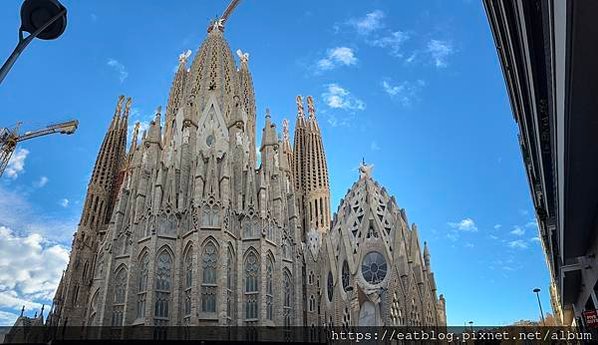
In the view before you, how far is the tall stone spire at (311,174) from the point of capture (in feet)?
180

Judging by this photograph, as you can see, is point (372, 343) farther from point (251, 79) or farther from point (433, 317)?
point (251, 79)

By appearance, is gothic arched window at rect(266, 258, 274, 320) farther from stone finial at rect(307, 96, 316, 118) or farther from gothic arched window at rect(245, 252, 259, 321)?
stone finial at rect(307, 96, 316, 118)

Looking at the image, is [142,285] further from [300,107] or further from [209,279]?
[300,107]

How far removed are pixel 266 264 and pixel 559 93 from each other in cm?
3051

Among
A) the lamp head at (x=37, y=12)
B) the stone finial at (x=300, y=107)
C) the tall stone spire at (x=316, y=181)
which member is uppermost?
the stone finial at (x=300, y=107)

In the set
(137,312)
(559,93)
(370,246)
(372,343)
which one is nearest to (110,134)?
(137,312)

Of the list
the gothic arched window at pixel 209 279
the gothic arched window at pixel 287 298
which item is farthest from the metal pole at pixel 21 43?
the gothic arched window at pixel 287 298

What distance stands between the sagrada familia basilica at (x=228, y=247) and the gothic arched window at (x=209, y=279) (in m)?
0.08

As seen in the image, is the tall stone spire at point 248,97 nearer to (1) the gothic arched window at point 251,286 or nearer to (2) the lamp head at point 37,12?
(1) the gothic arched window at point 251,286

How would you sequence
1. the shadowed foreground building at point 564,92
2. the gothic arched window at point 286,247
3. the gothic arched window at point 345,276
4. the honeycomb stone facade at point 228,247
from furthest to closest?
1. the gothic arched window at point 286,247
2. the gothic arched window at point 345,276
3. the honeycomb stone facade at point 228,247
4. the shadowed foreground building at point 564,92

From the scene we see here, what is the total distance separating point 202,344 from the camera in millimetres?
22156

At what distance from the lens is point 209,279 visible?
33812 millimetres

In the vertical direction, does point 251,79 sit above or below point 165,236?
above

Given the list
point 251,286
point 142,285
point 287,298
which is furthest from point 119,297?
point 287,298
